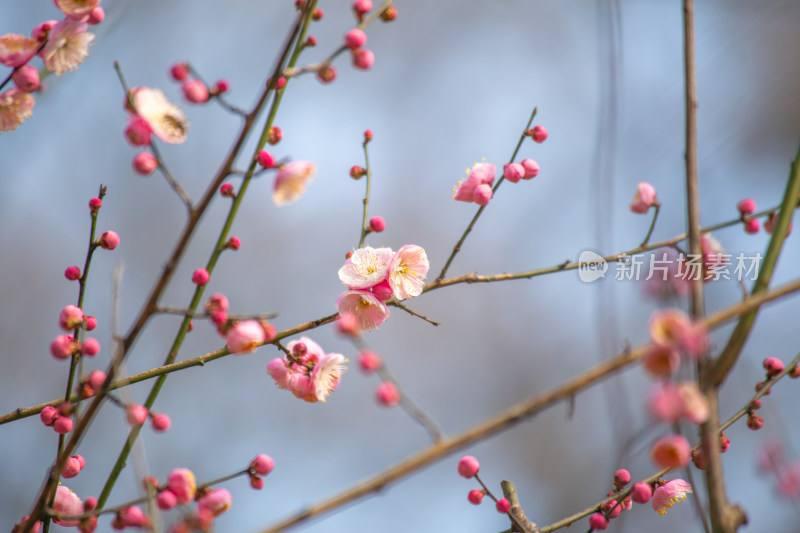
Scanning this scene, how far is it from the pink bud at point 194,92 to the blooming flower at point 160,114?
0.02 meters

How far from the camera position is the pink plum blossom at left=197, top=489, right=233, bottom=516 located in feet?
1.46

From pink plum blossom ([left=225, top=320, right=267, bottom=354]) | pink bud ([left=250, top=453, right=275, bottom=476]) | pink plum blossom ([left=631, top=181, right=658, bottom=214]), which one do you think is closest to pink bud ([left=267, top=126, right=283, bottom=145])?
pink plum blossom ([left=225, top=320, right=267, bottom=354])

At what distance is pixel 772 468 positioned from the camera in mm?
388

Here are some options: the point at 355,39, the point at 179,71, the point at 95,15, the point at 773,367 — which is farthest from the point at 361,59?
the point at 773,367

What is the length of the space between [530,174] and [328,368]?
268 mm

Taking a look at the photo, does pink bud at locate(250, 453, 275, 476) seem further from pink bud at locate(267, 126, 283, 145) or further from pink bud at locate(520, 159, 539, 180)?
pink bud at locate(520, 159, 539, 180)

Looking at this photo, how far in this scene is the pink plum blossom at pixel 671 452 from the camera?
0.31 metres

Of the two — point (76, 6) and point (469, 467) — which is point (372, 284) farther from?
point (76, 6)

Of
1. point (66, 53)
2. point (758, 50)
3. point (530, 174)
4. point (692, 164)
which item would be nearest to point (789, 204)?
point (692, 164)

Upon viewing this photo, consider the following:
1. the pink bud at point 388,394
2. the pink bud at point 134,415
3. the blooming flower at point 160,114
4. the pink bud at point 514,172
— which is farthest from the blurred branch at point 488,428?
the pink bud at point 514,172

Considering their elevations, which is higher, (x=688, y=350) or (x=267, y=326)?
(x=267, y=326)

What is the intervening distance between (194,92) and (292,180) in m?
0.09

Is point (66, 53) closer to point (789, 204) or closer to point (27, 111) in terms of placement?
point (27, 111)

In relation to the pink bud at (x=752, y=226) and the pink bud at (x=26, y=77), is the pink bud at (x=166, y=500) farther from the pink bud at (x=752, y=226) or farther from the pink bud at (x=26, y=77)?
the pink bud at (x=752, y=226)
